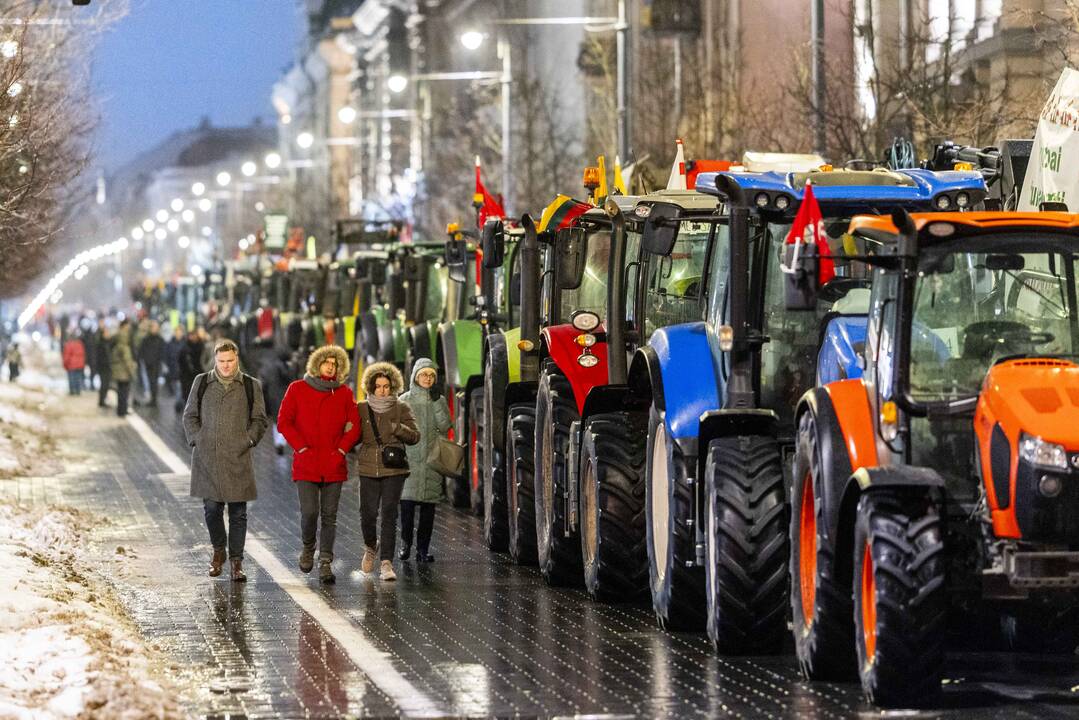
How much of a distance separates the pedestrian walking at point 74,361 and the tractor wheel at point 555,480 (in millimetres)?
39438

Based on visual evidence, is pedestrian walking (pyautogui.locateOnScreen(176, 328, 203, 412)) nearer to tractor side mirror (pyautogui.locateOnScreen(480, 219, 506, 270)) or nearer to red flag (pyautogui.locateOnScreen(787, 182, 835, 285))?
tractor side mirror (pyautogui.locateOnScreen(480, 219, 506, 270))

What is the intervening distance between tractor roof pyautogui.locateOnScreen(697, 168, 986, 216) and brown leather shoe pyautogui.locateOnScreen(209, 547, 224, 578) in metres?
5.77

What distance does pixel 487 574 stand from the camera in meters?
19.1

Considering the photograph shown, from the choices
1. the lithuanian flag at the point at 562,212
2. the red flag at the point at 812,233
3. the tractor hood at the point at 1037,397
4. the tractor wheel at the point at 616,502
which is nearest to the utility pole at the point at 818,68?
the lithuanian flag at the point at 562,212

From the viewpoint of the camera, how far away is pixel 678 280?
17.0 metres

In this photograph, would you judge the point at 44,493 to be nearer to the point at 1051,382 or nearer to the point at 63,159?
the point at 63,159

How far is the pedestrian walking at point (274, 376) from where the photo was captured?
4250cm

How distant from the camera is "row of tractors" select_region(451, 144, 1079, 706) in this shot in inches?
454

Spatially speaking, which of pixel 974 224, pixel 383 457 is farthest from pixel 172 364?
pixel 974 224

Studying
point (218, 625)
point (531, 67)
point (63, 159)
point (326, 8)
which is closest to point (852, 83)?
point (63, 159)

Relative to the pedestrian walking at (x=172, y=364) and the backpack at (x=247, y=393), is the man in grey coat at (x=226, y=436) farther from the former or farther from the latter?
the pedestrian walking at (x=172, y=364)

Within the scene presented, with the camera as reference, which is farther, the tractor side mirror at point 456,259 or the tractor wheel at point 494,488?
the tractor side mirror at point 456,259

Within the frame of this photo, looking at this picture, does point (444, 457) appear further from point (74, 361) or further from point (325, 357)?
point (74, 361)

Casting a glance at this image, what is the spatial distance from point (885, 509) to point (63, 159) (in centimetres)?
2596
